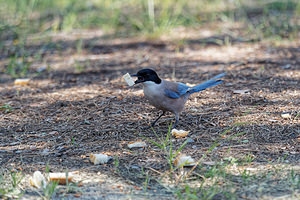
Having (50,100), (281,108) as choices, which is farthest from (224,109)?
(50,100)

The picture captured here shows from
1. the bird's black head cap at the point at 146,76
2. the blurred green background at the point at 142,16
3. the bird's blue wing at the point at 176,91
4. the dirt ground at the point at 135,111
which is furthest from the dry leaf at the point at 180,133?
the blurred green background at the point at 142,16

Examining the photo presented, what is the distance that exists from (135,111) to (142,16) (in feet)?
13.5

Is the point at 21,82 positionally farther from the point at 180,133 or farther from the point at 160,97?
the point at 180,133

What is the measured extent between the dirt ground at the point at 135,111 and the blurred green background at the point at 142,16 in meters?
0.57

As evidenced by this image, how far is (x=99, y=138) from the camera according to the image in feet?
12.8

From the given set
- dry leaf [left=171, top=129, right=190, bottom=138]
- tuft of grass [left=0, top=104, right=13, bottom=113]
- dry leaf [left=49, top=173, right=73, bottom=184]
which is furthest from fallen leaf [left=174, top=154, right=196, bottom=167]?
tuft of grass [left=0, top=104, right=13, bottom=113]

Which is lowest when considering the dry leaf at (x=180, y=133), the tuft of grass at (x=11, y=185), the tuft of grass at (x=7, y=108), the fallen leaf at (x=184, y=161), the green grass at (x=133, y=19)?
the tuft of grass at (x=11, y=185)

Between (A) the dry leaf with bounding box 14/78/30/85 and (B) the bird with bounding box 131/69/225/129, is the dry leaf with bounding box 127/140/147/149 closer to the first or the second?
(B) the bird with bounding box 131/69/225/129

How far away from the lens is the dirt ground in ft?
10.7

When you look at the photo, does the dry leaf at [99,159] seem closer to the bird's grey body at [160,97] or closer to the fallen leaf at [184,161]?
the fallen leaf at [184,161]

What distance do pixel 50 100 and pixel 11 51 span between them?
2.91 meters

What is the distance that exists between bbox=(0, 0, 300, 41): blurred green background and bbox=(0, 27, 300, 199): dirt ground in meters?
0.57

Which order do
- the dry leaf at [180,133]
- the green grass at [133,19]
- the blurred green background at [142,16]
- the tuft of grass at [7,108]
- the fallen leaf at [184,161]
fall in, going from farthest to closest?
1. the blurred green background at [142,16]
2. the green grass at [133,19]
3. the tuft of grass at [7,108]
4. the dry leaf at [180,133]
5. the fallen leaf at [184,161]

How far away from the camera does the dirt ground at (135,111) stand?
325cm
